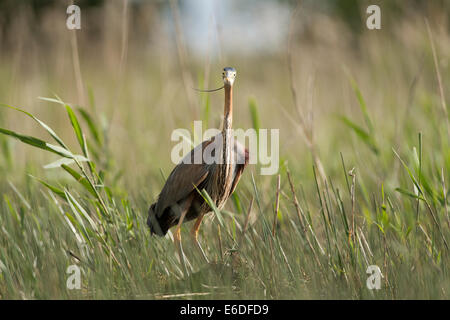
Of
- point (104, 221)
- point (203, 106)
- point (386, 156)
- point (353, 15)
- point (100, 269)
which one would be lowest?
point (100, 269)

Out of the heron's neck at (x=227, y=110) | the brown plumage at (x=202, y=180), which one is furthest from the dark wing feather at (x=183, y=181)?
the heron's neck at (x=227, y=110)

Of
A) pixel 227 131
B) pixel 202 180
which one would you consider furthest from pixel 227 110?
pixel 202 180

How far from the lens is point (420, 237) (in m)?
1.96

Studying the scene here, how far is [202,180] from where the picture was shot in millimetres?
1851

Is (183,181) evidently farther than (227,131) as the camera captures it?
Yes

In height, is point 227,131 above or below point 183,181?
→ above

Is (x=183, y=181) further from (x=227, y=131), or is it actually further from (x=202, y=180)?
(x=227, y=131)

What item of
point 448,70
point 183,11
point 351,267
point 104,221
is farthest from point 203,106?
point 183,11

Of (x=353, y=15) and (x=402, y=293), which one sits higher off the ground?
(x=353, y=15)

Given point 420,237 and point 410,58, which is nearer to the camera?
point 420,237

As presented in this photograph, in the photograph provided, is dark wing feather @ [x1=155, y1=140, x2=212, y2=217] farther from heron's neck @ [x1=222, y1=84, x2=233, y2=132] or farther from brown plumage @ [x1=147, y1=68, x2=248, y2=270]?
heron's neck @ [x1=222, y1=84, x2=233, y2=132]

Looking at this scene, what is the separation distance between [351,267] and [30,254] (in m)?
1.14

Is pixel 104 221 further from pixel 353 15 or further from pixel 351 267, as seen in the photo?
pixel 353 15
